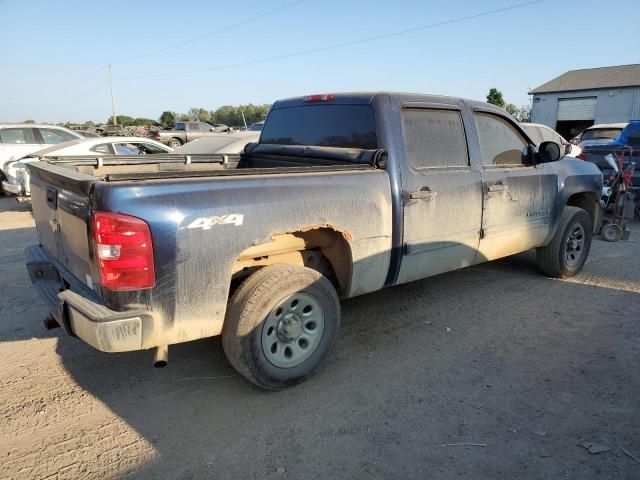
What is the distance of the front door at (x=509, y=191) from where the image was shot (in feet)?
14.7

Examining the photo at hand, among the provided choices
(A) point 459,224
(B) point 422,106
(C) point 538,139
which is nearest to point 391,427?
(A) point 459,224

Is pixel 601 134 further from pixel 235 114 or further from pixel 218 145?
pixel 235 114

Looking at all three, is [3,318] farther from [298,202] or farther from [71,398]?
[298,202]

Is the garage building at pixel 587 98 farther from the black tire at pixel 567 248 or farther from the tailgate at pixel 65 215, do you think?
the tailgate at pixel 65 215

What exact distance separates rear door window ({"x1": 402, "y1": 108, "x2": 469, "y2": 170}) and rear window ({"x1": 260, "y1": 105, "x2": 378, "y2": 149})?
31cm

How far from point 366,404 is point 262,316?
0.89 m

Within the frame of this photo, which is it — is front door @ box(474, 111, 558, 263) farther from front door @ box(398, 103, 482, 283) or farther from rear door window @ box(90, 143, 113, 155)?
rear door window @ box(90, 143, 113, 155)

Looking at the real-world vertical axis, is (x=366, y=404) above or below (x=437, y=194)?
below

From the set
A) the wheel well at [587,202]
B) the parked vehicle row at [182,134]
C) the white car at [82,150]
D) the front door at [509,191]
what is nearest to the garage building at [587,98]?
the parked vehicle row at [182,134]

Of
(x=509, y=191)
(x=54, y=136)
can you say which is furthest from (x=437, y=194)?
(x=54, y=136)

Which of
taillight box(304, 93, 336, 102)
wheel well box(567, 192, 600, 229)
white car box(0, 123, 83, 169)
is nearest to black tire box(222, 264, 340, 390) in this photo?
taillight box(304, 93, 336, 102)

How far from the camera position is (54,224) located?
327 centimetres

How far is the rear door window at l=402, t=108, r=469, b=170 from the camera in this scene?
3.87 m

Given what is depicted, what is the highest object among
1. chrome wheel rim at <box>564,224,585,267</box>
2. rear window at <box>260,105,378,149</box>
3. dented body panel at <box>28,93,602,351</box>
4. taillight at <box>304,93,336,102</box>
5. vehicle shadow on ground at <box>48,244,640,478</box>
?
taillight at <box>304,93,336,102</box>
